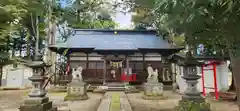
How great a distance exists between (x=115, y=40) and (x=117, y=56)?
1.93 m

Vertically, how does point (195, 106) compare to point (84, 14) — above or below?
below

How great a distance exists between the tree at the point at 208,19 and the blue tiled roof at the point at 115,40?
10.2 metres

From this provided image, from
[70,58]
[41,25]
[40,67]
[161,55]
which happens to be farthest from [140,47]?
[41,25]

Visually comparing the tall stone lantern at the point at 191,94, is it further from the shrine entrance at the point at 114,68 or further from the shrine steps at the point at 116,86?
the shrine entrance at the point at 114,68

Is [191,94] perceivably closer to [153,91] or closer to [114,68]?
[153,91]

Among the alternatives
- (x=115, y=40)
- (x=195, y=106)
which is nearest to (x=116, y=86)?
(x=115, y=40)

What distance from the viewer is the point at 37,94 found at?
6.35 meters

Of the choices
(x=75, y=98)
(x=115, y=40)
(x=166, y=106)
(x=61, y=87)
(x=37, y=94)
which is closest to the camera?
(x=37, y=94)

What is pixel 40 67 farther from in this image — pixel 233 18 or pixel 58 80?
pixel 58 80

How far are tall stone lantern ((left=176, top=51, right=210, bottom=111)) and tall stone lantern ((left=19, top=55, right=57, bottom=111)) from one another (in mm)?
4474

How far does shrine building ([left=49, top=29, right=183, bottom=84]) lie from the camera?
582 inches

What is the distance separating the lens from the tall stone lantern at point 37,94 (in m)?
6.12

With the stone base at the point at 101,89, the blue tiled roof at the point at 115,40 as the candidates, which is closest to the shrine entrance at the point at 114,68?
the blue tiled roof at the point at 115,40

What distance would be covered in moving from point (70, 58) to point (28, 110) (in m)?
10.0
